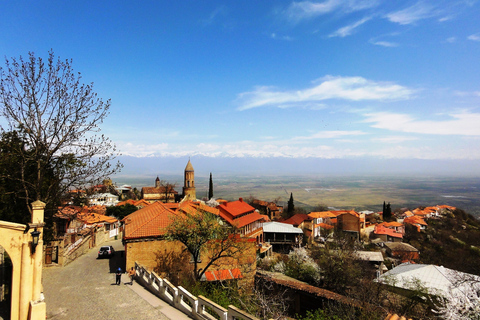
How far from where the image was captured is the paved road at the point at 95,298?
35.3ft

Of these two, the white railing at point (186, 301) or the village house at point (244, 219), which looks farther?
the village house at point (244, 219)

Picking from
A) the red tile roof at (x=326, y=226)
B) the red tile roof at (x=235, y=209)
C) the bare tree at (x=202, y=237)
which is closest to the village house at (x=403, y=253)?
the red tile roof at (x=326, y=226)

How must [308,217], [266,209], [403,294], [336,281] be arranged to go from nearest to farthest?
1. [403,294]
2. [336,281]
3. [308,217]
4. [266,209]

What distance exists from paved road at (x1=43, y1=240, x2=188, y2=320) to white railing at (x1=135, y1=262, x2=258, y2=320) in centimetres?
31

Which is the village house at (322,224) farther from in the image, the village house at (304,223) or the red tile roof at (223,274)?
the red tile roof at (223,274)

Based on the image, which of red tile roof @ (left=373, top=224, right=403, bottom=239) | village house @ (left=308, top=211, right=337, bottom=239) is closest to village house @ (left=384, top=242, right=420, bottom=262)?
red tile roof @ (left=373, top=224, right=403, bottom=239)

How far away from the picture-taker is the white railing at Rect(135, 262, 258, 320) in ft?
29.5

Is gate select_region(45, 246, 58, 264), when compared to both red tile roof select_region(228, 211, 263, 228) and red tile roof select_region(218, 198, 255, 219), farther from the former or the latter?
red tile roof select_region(218, 198, 255, 219)

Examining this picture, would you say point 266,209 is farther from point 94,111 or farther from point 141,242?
point 94,111

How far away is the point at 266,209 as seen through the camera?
6372 cm

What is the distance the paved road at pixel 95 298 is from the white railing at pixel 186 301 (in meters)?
0.31

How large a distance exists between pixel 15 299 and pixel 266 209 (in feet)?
187

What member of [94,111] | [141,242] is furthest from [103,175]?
[141,242]

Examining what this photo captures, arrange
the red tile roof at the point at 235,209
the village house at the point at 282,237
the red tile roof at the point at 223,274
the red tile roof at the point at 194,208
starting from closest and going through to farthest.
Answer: the red tile roof at the point at 223,274, the red tile roof at the point at 194,208, the red tile roof at the point at 235,209, the village house at the point at 282,237
